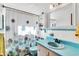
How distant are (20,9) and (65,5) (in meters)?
0.57

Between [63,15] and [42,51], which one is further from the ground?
[63,15]

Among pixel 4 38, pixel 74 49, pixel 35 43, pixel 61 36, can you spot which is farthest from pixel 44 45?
pixel 4 38

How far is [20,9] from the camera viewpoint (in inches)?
75.9

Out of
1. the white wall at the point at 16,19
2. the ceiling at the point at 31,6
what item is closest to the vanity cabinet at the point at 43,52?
the white wall at the point at 16,19

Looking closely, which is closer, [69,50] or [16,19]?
[69,50]

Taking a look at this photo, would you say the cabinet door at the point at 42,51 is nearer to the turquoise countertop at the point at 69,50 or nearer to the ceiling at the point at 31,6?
the turquoise countertop at the point at 69,50

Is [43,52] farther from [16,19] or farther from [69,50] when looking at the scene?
[16,19]

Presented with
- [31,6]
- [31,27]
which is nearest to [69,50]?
[31,27]

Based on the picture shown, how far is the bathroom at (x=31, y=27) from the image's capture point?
1883 mm

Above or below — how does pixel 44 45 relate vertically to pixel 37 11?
below

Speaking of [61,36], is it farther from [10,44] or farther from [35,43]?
[10,44]

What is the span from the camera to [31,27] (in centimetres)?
192

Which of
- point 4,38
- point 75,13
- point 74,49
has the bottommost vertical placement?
point 74,49

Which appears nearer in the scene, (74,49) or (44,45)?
(74,49)
